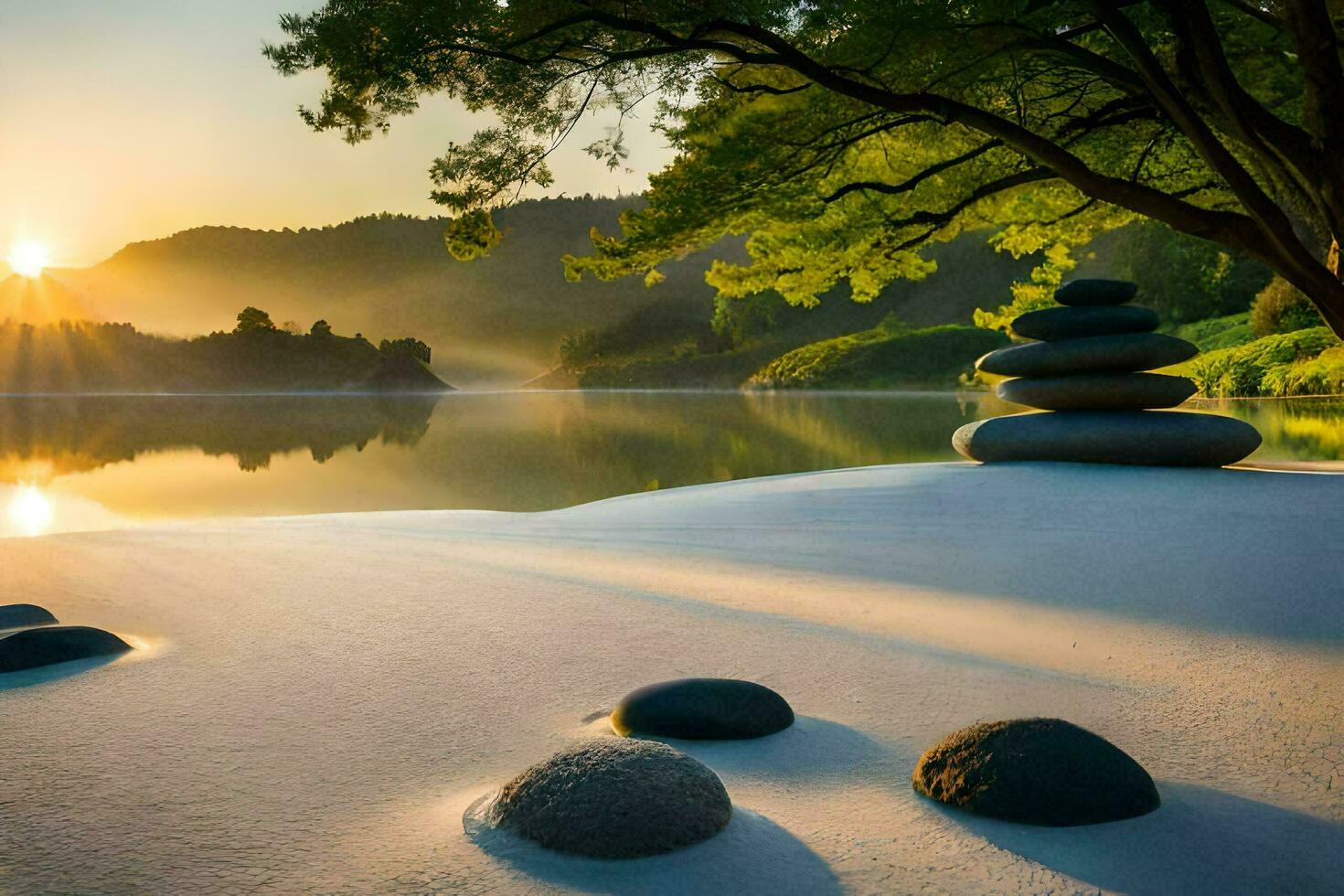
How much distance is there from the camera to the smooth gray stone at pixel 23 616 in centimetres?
504

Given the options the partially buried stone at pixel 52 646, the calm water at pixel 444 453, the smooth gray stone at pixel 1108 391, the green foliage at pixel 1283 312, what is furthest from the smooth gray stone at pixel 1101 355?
the green foliage at pixel 1283 312

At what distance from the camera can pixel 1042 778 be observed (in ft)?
A: 9.02

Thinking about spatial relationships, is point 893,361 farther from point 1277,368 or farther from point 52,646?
point 52,646

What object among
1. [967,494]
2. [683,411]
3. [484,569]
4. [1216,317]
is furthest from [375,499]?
[1216,317]

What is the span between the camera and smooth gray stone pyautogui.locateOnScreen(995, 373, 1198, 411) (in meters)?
9.94

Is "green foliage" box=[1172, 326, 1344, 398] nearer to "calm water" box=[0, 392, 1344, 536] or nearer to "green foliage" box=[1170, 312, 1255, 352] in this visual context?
"calm water" box=[0, 392, 1344, 536]

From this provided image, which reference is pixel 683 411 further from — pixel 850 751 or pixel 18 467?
pixel 850 751

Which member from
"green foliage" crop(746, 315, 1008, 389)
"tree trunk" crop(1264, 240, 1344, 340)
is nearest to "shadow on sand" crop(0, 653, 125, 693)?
"tree trunk" crop(1264, 240, 1344, 340)

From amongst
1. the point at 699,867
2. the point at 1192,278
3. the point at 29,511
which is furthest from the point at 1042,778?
the point at 1192,278

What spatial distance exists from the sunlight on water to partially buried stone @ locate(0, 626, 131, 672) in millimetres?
5403

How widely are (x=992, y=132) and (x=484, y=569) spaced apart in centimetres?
610

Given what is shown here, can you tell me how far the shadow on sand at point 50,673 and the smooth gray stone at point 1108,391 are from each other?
9.01 metres

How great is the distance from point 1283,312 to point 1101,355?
1688cm

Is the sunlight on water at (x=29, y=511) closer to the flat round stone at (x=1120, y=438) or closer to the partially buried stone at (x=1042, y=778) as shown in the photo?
the partially buried stone at (x=1042, y=778)
